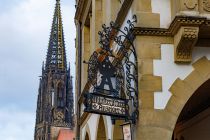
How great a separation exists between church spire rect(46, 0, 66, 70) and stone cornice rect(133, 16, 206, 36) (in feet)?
369

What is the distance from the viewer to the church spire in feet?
407

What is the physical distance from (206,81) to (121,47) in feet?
5.98

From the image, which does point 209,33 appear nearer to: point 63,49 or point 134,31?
point 134,31

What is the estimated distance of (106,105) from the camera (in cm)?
973

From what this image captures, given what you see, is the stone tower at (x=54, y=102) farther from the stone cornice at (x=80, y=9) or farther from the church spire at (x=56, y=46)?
the stone cornice at (x=80, y=9)

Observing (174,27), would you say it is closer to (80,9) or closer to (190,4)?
(190,4)

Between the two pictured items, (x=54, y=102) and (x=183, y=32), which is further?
(x=54, y=102)

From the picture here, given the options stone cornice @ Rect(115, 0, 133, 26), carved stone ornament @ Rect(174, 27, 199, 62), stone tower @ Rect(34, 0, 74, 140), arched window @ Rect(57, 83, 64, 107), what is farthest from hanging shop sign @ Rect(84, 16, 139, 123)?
arched window @ Rect(57, 83, 64, 107)

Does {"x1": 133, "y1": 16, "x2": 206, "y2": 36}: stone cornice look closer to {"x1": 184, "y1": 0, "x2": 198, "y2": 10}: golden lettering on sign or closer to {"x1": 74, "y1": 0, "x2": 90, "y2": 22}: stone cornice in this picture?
{"x1": 184, "y1": 0, "x2": 198, "y2": 10}: golden lettering on sign

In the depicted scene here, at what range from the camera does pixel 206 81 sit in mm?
10461

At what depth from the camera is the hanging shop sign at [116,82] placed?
966 centimetres

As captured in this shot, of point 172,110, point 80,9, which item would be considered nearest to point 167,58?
point 172,110

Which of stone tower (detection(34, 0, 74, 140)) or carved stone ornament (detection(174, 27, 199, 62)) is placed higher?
stone tower (detection(34, 0, 74, 140))

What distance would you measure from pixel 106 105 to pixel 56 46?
388 feet
